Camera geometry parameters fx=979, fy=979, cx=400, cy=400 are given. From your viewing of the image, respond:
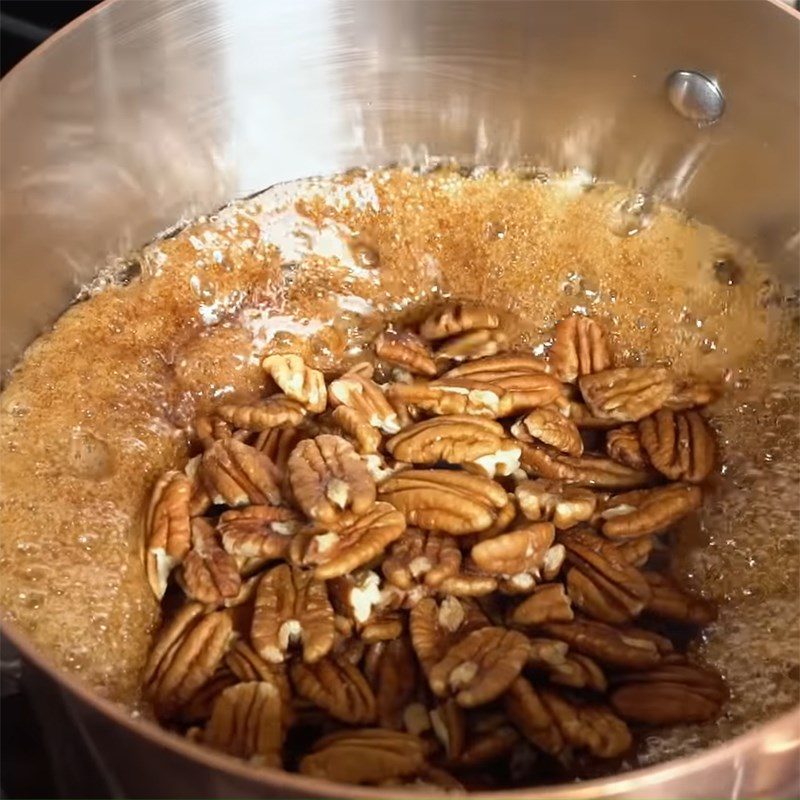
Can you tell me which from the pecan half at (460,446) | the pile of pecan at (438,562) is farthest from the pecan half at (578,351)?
the pecan half at (460,446)

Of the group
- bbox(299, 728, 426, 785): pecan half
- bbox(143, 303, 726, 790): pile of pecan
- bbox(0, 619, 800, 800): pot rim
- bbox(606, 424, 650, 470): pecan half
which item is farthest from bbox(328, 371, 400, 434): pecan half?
bbox(0, 619, 800, 800): pot rim

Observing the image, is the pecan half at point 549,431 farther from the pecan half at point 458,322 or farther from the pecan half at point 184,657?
the pecan half at point 184,657

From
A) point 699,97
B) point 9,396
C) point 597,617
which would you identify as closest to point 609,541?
point 597,617

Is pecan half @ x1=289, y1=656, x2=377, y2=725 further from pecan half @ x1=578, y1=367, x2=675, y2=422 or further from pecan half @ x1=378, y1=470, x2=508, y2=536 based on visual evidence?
pecan half @ x1=578, y1=367, x2=675, y2=422

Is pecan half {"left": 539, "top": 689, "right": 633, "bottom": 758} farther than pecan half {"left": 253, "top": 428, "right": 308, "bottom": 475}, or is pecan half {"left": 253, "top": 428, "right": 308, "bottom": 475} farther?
pecan half {"left": 253, "top": 428, "right": 308, "bottom": 475}

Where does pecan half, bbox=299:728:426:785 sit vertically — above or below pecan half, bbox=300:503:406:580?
below

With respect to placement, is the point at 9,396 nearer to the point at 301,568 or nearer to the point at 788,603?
the point at 301,568
